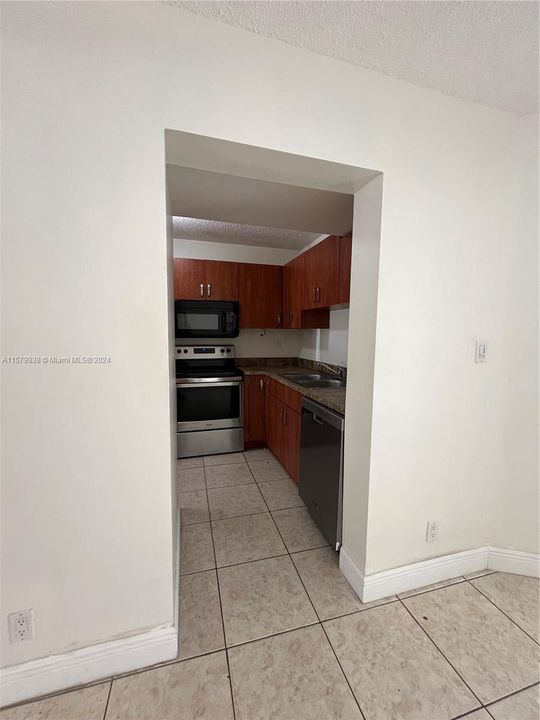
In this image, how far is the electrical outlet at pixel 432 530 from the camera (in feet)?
5.14

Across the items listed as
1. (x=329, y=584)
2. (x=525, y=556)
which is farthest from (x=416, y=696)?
(x=525, y=556)

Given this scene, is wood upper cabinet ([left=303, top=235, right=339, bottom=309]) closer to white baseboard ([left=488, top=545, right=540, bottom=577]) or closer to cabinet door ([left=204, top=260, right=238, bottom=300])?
cabinet door ([left=204, top=260, right=238, bottom=300])

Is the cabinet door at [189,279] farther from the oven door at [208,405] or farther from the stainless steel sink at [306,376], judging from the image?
the stainless steel sink at [306,376]

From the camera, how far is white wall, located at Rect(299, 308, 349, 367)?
9.70 ft

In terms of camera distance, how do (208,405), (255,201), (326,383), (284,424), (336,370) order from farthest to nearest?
(208,405)
(336,370)
(326,383)
(284,424)
(255,201)

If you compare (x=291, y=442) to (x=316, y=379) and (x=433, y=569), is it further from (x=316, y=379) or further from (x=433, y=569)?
(x=433, y=569)

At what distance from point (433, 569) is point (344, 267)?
201cm

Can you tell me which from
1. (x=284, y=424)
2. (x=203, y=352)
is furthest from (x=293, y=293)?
(x=284, y=424)

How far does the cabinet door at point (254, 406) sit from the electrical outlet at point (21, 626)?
2410 mm

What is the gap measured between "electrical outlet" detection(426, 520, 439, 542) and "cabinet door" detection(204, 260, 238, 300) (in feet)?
9.48

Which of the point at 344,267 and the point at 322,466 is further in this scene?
the point at 344,267

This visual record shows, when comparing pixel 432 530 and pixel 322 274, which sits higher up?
pixel 322 274

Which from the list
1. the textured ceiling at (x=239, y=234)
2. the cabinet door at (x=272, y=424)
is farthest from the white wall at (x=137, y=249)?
the textured ceiling at (x=239, y=234)

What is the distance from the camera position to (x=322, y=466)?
1936 mm
